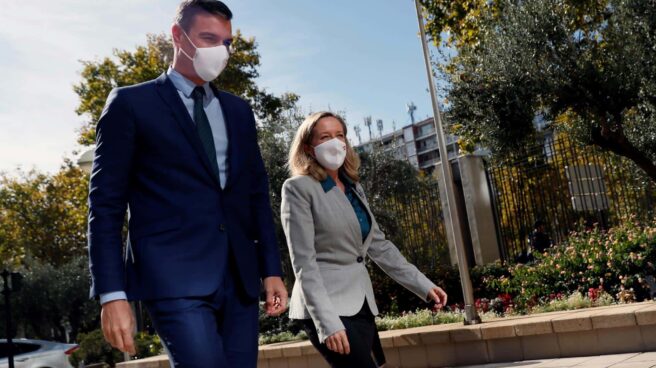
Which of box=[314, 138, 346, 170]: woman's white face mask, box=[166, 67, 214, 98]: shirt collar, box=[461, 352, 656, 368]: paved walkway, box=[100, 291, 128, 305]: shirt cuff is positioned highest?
box=[166, 67, 214, 98]: shirt collar

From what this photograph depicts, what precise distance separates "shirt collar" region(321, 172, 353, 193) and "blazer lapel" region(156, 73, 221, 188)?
1203 millimetres

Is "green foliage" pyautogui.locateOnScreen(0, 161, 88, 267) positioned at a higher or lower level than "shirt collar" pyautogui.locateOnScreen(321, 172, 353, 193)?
higher

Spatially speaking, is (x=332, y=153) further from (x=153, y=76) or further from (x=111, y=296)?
(x=153, y=76)

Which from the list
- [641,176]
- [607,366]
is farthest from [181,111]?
[641,176]

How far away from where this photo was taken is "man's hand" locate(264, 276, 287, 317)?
9.49 feet

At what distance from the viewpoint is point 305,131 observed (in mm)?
4074

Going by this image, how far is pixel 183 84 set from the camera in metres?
2.92

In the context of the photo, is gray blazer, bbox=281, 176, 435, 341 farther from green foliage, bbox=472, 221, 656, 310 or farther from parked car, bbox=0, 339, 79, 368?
parked car, bbox=0, 339, 79, 368

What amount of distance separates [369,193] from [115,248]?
19.9 m

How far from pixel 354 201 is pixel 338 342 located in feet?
2.80

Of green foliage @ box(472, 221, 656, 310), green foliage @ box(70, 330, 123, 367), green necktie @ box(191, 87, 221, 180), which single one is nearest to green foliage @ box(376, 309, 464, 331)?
green foliage @ box(472, 221, 656, 310)

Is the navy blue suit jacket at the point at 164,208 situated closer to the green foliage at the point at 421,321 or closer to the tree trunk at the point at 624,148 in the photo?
the green foliage at the point at 421,321

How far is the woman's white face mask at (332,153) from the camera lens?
3.98 meters


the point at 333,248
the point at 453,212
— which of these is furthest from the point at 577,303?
the point at 333,248
